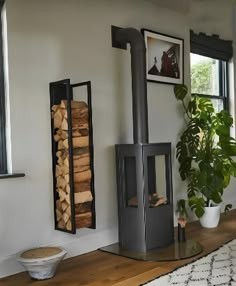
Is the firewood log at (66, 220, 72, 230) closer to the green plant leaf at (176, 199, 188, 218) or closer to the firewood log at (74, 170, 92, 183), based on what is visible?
the firewood log at (74, 170, 92, 183)

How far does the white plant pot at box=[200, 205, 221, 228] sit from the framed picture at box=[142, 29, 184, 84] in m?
1.42

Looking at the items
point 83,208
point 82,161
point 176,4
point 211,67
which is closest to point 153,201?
point 83,208

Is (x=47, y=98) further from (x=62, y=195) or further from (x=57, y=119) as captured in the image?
(x=62, y=195)

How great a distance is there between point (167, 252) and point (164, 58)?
79.0 inches

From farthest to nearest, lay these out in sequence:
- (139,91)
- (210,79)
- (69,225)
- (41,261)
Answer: (210,79) → (139,91) → (69,225) → (41,261)

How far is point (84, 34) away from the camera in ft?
10.9

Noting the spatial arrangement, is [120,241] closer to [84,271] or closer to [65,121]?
[84,271]

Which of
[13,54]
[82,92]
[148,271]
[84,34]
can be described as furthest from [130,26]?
[148,271]

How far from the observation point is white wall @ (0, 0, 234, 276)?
282 centimetres

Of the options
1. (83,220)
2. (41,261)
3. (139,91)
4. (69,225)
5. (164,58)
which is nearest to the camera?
(41,261)

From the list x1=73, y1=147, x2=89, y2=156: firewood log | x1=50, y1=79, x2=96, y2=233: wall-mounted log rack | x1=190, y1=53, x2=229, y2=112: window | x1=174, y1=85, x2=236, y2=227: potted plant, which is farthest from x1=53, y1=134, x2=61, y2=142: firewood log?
x1=190, y1=53, x2=229, y2=112: window

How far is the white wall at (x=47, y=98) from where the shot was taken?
9.27 feet

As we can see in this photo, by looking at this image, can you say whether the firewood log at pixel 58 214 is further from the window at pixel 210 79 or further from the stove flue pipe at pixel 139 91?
the window at pixel 210 79

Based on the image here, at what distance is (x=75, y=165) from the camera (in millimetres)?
2930
